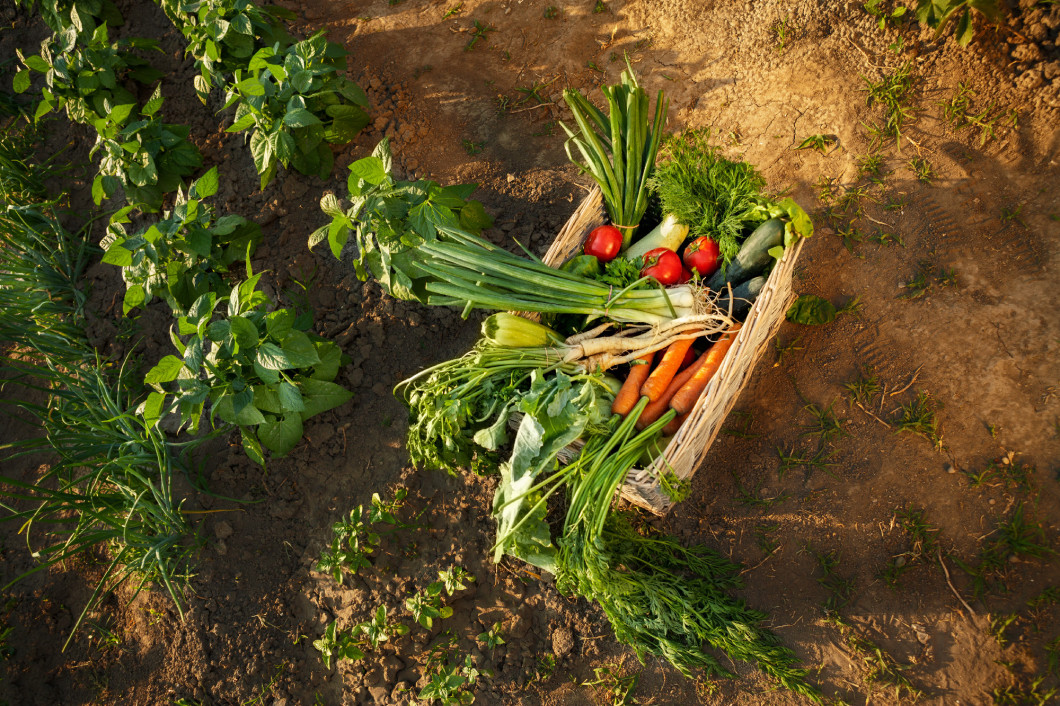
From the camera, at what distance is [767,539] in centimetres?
252

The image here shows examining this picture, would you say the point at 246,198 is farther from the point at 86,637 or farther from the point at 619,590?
the point at 619,590

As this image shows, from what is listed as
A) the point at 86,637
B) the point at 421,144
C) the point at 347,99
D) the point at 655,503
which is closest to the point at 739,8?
the point at 421,144

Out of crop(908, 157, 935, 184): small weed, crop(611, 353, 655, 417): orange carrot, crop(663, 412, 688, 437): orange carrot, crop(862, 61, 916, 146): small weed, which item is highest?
crop(862, 61, 916, 146): small weed

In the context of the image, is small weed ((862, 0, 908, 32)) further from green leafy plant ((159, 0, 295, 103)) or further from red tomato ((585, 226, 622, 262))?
green leafy plant ((159, 0, 295, 103))

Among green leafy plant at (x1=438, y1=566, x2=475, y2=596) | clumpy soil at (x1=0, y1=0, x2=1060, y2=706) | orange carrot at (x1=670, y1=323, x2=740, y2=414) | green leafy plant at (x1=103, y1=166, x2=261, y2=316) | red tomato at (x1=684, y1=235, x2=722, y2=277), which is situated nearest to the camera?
orange carrot at (x1=670, y1=323, x2=740, y2=414)

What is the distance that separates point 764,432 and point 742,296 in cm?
67

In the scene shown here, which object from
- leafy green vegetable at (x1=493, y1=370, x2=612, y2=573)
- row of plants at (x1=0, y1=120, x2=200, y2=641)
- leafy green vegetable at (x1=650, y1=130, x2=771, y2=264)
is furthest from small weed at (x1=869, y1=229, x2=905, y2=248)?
row of plants at (x1=0, y1=120, x2=200, y2=641)

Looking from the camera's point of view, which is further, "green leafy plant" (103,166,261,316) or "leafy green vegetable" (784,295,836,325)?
"green leafy plant" (103,166,261,316)

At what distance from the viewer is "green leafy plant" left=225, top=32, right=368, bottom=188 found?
112 inches

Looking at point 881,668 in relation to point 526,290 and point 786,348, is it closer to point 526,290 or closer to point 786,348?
point 786,348

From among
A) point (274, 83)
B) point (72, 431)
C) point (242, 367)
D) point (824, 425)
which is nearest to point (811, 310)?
point (824, 425)

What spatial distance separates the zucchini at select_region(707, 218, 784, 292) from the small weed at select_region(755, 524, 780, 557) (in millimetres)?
1039

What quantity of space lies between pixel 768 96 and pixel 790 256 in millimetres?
1204

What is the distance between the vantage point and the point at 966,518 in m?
2.34
